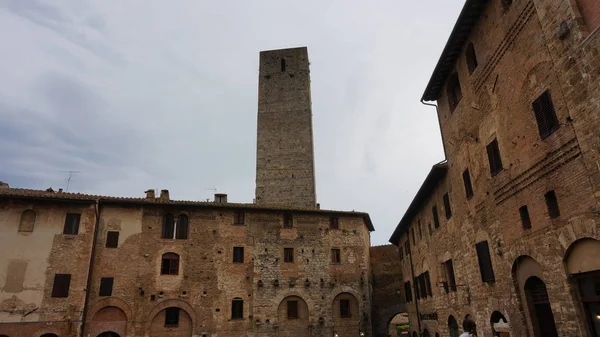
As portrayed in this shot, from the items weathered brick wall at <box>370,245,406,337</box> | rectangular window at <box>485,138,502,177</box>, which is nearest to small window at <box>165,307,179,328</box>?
weathered brick wall at <box>370,245,406,337</box>

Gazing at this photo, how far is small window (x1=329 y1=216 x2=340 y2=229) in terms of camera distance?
25688mm

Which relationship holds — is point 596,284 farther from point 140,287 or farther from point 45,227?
point 45,227

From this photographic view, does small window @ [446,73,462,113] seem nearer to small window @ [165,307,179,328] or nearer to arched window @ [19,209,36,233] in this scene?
small window @ [165,307,179,328]

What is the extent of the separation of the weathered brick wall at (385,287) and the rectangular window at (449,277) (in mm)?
12674

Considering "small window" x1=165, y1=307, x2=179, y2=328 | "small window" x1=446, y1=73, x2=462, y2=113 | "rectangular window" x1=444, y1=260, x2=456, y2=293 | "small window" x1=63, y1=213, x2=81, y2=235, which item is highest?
"small window" x1=446, y1=73, x2=462, y2=113

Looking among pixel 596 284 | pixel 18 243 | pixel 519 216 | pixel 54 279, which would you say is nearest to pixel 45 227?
pixel 18 243

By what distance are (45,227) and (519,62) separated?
21707 mm

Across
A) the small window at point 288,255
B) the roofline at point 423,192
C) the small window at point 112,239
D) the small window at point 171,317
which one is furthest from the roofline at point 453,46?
the small window at point 112,239

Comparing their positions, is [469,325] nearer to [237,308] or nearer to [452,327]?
[452,327]

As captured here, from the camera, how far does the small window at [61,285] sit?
63.4 feet

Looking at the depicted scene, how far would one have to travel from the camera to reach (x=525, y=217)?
9836 mm

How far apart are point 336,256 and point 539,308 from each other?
52.6ft

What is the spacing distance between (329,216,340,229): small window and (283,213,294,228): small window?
2.60 m

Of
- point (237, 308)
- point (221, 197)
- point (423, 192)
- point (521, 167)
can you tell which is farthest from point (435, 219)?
point (221, 197)
